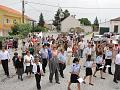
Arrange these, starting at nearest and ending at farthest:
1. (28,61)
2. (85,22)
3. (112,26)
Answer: (28,61)
(112,26)
(85,22)

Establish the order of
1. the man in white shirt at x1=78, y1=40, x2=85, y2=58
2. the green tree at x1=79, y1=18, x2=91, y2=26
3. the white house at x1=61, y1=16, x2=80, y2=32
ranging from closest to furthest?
the man in white shirt at x1=78, y1=40, x2=85, y2=58, the white house at x1=61, y1=16, x2=80, y2=32, the green tree at x1=79, y1=18, x2=91, y2=26

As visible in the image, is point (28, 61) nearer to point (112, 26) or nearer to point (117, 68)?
point (117, 68)

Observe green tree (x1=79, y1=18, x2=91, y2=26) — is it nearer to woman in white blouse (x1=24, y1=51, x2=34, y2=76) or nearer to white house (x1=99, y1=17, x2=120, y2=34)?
white house (x1=99, y1=17, x2=120, y2=34)

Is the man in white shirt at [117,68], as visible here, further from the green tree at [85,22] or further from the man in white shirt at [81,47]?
the green tree at [85,22]

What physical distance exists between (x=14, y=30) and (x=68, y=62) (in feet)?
123

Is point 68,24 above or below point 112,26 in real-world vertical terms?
above

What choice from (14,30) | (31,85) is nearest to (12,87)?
(31,85)

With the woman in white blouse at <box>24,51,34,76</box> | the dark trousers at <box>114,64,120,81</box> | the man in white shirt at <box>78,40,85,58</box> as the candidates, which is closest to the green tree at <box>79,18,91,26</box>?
the man in white shirt at <box>78,40,85,58</box>

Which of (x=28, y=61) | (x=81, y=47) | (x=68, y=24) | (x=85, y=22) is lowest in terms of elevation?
(x=28, y=61)

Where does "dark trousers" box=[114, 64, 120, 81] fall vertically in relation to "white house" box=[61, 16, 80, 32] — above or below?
below

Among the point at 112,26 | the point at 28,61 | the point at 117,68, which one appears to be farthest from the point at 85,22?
the point at 117,68

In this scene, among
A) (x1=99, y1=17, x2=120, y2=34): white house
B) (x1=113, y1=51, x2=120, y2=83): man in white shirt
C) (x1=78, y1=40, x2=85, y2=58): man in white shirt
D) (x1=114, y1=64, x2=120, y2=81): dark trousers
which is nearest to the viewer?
(x1=113, y1=51, x2=120, y2=83): man in white shirt

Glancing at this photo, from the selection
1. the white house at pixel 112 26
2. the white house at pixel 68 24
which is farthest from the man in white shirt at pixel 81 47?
the white house at pixel 68 24

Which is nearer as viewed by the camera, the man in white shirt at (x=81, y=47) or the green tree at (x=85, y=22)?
the man in white shirt at (x=81, y=47)
